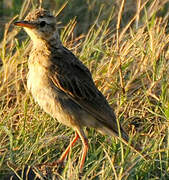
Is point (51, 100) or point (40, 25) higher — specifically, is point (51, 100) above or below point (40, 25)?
below

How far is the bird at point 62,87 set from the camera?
6211 millimetres

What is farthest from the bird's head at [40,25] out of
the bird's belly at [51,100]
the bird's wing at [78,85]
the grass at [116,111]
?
the grass at [116,111]

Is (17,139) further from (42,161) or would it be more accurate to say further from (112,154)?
(112,154)

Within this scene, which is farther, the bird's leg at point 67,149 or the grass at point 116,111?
the bird's leg at point 67,149

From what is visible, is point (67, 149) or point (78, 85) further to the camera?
point (78, 85)

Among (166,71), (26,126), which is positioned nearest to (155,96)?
(166,71)

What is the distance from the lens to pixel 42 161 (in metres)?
6.30

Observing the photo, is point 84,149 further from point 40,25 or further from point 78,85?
point 40,25

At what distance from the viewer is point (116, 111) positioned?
6.90 meters

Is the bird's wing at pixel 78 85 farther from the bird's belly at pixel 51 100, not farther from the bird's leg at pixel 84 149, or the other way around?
the bird's leg at pixel 84 149

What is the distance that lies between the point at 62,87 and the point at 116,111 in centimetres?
→ 90

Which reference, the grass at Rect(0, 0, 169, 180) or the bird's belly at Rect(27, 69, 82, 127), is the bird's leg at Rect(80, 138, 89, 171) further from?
the bird's belly at Rect(27, 69, 82, 127)

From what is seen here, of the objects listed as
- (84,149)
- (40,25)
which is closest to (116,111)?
(84,149)

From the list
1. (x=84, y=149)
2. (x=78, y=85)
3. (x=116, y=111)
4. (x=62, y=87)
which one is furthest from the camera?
(x=116, y=111)
